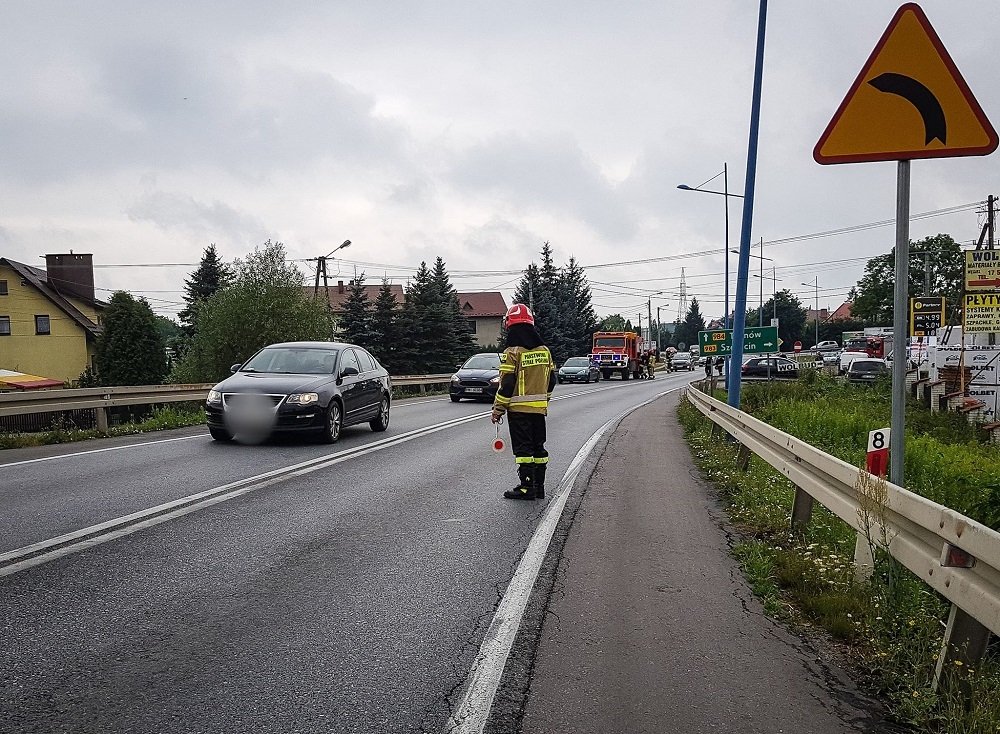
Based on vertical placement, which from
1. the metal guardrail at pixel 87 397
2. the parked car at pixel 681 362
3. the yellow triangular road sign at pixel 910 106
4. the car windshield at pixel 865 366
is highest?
the yellow triangular road sign at pixel 910 106

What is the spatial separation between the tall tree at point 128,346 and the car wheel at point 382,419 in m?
32.5

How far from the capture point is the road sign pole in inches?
177

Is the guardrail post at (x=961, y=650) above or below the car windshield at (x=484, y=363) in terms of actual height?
below

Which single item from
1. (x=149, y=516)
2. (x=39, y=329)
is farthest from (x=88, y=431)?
(x=39, y=329)

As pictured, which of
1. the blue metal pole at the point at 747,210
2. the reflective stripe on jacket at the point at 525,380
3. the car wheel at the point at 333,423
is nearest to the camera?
the reflective stripe on jacket at the point at 525,380

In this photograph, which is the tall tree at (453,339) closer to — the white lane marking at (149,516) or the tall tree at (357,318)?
the tall tree at (357,318)

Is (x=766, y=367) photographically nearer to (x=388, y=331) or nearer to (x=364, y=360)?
(x=388, y=331)

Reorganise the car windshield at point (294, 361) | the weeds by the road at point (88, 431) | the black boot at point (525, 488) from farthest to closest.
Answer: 1. the car windshield at point (294, 361)
2. the weeds by the road at point (88, 431)
3. the black boot at point (525, 488)

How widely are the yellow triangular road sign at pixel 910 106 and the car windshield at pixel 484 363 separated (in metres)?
22.4

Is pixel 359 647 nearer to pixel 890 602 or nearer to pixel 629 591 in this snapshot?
pixel 629 591

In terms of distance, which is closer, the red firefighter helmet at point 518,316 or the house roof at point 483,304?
the red firefighter helmet at point 518,316

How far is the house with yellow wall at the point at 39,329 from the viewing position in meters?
53.0

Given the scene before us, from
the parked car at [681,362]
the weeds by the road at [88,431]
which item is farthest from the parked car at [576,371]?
the parked car at [681,362]

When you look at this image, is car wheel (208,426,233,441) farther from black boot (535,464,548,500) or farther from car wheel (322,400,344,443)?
black boot (535,464,548,500)
